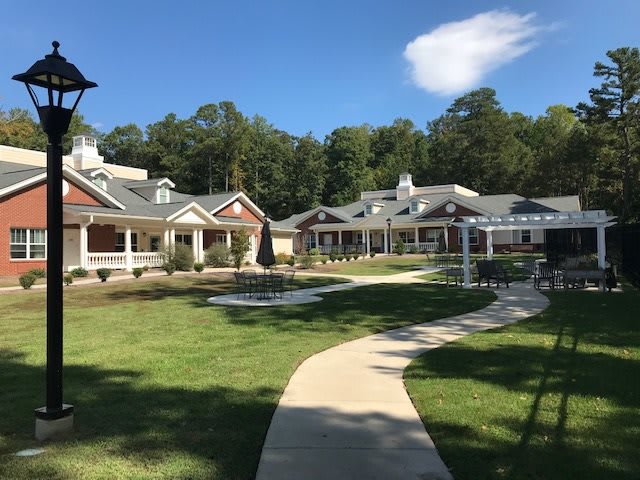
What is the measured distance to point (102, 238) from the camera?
98.6 ft

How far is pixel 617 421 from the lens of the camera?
504 centimetres

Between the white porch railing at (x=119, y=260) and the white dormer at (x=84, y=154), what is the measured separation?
1077 cm

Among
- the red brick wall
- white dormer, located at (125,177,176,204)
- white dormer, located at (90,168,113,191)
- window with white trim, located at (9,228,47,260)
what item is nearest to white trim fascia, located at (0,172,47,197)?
window with white trim, located at (9,228,47,260)

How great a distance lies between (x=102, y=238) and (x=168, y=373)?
25.2 m

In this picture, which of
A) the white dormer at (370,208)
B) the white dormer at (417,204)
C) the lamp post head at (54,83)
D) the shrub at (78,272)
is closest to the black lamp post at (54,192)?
the lamp post head at (54,83)

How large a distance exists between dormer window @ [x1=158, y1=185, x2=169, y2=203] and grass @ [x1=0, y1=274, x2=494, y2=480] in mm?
20837

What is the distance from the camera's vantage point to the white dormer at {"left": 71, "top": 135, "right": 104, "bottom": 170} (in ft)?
122

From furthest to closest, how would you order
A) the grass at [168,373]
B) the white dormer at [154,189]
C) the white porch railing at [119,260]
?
1. the white dormer at [154,189]
2. the white porch railing at [119,260]
3. the grass at [168,373]

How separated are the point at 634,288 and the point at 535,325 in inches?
342

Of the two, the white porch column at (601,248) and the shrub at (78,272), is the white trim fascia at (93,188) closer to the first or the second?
the shrub at (78,272)

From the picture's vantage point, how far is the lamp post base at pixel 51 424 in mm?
4715

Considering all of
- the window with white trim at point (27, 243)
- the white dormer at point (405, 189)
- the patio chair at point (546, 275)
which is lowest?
A: the patio chair at point (546, 275)

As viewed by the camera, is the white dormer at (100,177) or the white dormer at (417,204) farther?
the white dormer at (417,204)

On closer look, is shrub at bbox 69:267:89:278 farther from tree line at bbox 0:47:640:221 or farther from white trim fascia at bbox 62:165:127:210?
tree line at bbox 0:47:640:221
